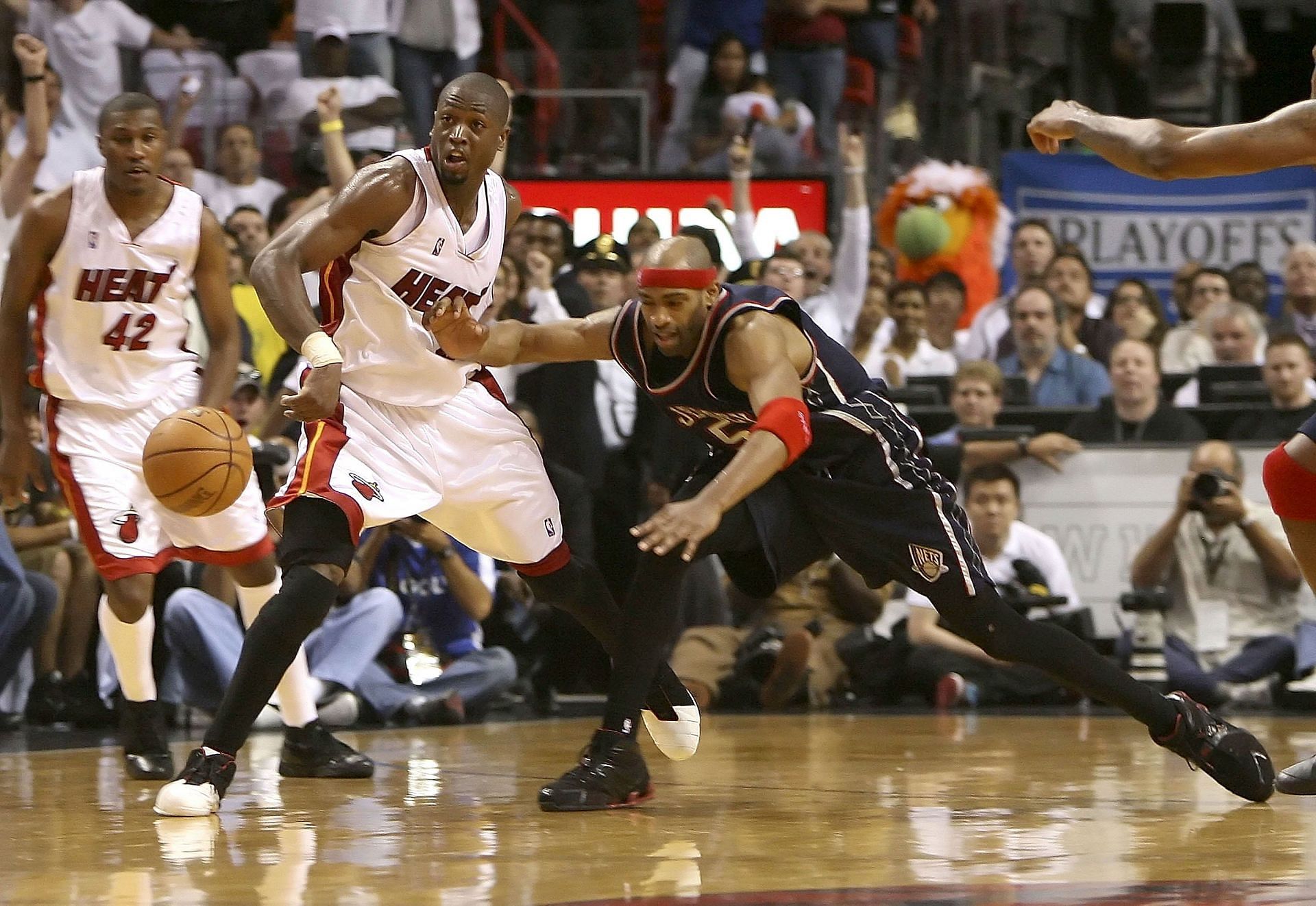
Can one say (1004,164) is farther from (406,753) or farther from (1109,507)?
(406,753)

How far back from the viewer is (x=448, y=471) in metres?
5.47

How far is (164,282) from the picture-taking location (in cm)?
617

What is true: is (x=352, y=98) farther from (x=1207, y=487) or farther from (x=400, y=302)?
(x=400, y=302)

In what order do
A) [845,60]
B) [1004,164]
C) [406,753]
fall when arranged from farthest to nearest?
[845,60], [1004,164], [406,753]

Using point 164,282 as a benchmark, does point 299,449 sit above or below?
below

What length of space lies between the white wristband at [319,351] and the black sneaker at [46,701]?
361cm

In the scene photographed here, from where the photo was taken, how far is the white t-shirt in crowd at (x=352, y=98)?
37.0 ft

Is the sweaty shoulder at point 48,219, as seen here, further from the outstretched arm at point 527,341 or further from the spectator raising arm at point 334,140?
the spectator raising arm at point 334,140

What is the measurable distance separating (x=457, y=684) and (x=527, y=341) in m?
2.96

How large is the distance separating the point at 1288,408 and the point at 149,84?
7310mm


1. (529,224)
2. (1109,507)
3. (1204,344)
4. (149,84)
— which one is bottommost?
(1109,507)

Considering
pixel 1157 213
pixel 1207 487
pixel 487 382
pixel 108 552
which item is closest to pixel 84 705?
pixel 108 552

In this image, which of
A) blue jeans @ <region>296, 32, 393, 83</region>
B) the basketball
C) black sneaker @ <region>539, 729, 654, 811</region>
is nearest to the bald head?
black sneaker @ <region>539, 729, 654, 811</region>

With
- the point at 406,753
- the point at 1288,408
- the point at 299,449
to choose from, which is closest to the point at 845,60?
the point at 1288,408
